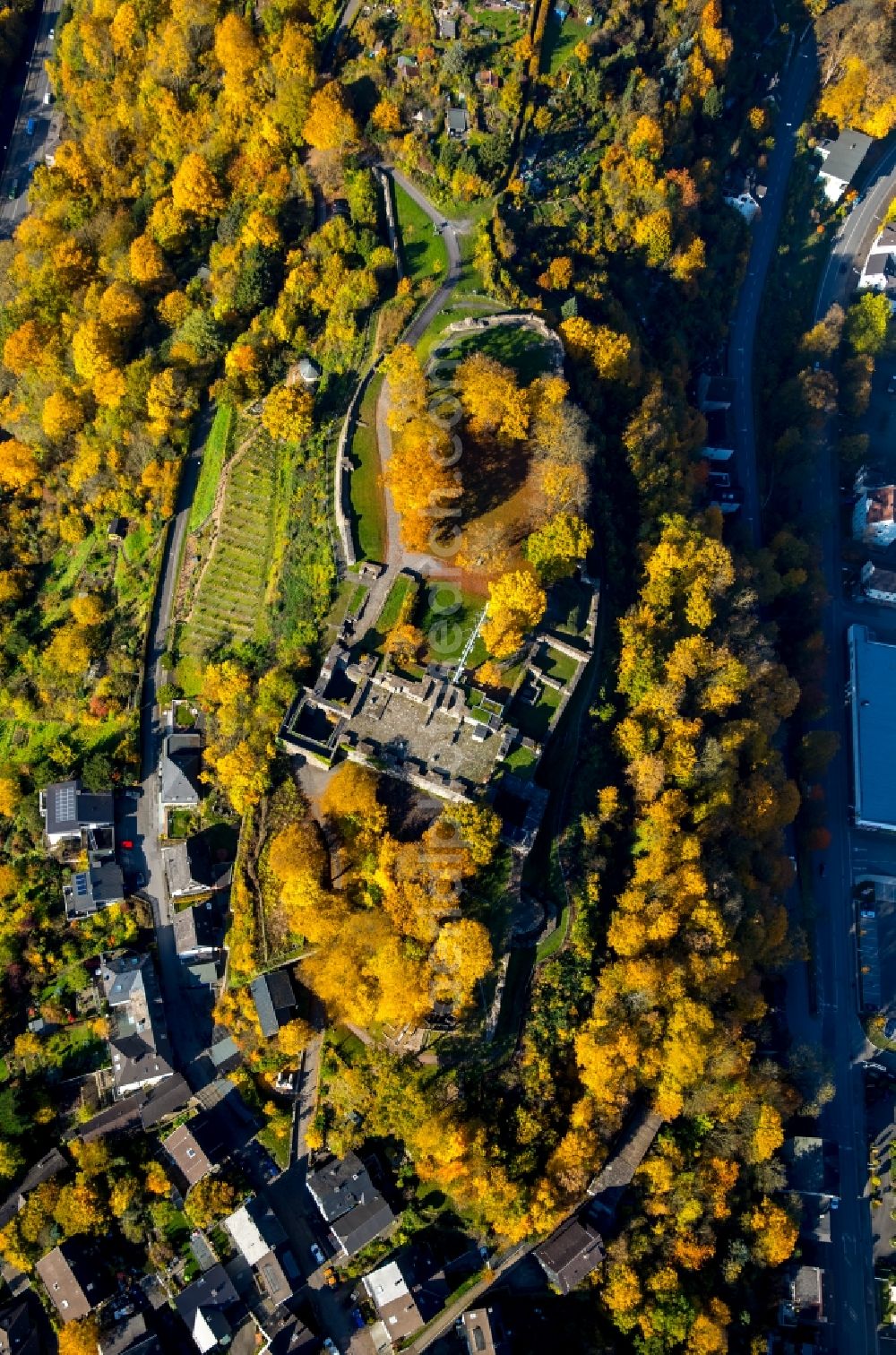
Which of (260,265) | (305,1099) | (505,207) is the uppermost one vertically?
(505,207)

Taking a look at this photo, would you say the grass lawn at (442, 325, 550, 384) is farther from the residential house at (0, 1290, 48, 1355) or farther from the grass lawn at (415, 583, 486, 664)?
the residential house at (0, 1290, 48, 1355)

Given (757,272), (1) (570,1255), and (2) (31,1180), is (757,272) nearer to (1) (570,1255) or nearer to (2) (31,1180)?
(1) (570,1255)

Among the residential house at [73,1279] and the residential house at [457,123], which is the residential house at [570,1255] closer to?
the residential house at [73,1279]

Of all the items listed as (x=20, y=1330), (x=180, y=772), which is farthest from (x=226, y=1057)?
(x=20, y=1330)

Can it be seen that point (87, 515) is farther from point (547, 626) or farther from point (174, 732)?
point (547, 626)

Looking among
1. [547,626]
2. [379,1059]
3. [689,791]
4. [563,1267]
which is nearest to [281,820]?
[379,1059]
